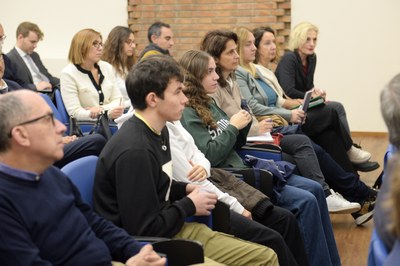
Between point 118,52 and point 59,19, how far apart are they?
2.92 metres

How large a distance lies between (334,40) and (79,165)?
5336mm

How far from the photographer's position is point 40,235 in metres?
2.00

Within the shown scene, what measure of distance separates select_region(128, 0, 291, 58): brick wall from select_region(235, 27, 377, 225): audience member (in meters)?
2.70

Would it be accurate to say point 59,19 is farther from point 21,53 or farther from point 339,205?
point 339,205

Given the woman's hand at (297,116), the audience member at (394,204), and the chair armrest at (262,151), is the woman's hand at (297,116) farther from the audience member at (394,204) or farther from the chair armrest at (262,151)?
the audience member at (394,204)

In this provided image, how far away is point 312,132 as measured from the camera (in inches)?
194

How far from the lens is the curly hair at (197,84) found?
3.33 metres

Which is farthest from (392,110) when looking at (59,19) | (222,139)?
(59,19)

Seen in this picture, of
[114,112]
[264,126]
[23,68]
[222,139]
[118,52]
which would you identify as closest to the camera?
[222,139]

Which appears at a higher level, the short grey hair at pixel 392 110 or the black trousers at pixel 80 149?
the short grey hair at pixel 392 110

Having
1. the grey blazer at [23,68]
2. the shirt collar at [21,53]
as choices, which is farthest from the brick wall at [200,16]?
the shirt collar at [21,53]

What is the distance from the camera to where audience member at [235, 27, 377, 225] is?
14.0ft

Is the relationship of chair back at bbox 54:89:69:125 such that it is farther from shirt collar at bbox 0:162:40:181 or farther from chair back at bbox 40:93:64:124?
shirt collar at bbox 0:162:40:181

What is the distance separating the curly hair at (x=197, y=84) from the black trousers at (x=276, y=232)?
56 centimetres
